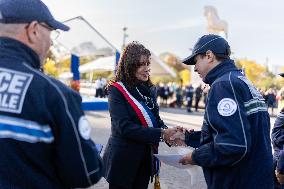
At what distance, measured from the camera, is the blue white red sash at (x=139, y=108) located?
10.9ft

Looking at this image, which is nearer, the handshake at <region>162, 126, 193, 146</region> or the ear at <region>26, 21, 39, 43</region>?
the ear at <region>26, 21, 39, 43</region>

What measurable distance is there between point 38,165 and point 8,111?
0.26 m

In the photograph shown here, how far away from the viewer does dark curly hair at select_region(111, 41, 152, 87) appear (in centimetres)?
344

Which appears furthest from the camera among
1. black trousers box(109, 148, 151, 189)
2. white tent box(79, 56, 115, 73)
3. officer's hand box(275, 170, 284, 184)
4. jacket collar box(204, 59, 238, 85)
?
white tent box(79, 56, 115, 73)

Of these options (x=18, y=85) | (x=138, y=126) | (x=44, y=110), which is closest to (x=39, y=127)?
(x=44, y=110)

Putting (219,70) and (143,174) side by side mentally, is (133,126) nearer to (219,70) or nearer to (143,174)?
(143,174)

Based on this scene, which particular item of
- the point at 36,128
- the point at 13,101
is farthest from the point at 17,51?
the point at 36,128

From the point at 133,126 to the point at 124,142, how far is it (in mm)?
189

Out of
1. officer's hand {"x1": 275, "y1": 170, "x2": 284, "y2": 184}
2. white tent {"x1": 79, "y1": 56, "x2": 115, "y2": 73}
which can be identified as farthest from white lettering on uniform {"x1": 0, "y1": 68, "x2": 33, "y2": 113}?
white tent {"x1": 79, "y1": 56, "x2": 115, "y2": 73}

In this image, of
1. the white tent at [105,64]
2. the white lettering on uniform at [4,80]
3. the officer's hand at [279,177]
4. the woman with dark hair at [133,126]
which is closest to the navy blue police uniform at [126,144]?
the woman with dark hair at [133,126]

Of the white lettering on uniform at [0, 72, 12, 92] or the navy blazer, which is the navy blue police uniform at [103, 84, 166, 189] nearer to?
the navy blazer

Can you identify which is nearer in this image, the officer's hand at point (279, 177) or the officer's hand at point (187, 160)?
the officer's hand at point (187, 160)

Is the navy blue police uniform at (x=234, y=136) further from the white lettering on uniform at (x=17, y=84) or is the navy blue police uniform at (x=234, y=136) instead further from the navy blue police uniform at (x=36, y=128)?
the white lettering on uniform at (x=17, y=84)

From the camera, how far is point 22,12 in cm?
178
